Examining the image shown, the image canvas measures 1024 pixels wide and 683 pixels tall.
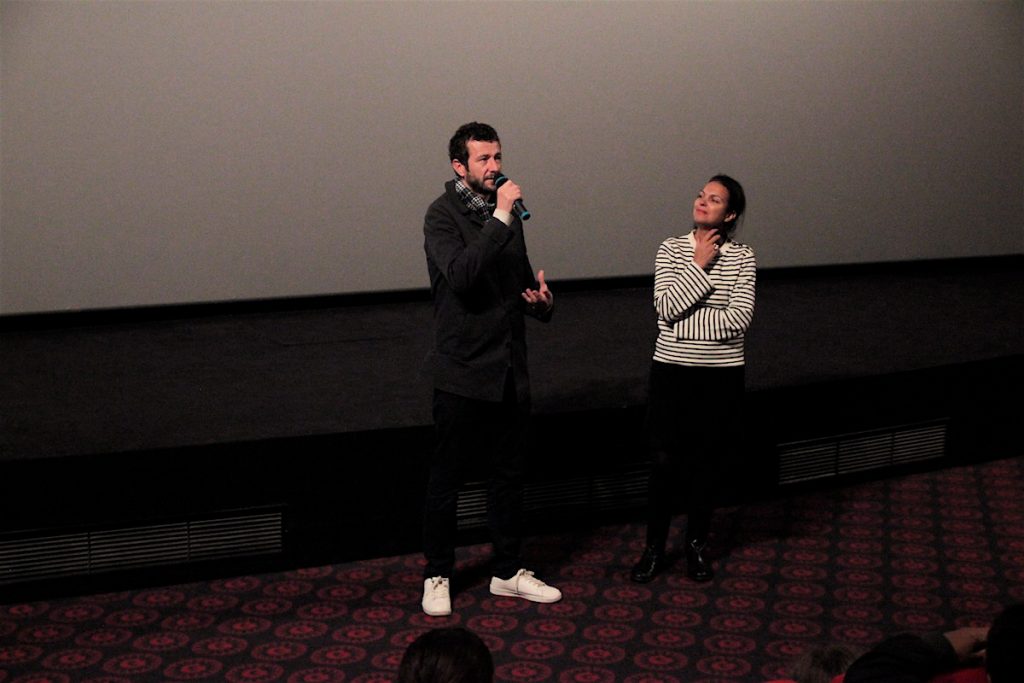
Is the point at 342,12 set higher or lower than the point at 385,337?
higher

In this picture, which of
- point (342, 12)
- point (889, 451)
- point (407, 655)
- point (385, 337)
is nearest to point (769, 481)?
point (889, 451)

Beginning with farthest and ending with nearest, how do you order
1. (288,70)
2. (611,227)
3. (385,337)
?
(611,227) < (288,70) < (385,337)

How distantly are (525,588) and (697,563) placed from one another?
55 cm

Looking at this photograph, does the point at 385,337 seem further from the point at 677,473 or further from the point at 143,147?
the point at 677,473

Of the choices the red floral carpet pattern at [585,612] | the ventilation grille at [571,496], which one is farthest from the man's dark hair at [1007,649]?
the ventilation grille at [571,496]

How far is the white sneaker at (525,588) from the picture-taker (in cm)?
357

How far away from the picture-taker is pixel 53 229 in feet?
20.1

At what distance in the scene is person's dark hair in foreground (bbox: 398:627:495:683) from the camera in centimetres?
170

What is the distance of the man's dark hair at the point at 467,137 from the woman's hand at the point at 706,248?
2.34ft

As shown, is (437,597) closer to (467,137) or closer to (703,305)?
(703,305)

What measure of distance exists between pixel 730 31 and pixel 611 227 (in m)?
1.36

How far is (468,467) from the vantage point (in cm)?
353

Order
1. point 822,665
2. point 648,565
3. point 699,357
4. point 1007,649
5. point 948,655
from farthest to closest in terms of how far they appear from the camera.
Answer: point 648,565 → point 699,357 → point 822,665 → point 948,655 → point 1007,649

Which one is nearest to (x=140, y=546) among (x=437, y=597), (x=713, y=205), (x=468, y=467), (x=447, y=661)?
(x=437, y=597)
